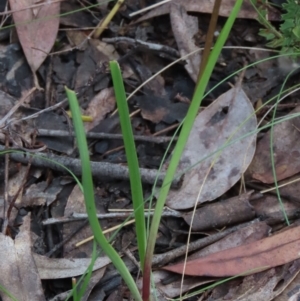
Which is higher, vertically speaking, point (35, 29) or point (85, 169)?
point (85, 169)

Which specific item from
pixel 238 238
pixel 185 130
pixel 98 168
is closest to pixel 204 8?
pixel 98 168

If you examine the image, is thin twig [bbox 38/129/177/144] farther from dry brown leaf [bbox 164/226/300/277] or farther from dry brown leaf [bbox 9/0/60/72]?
dry brown leaf [bbox 164/226/300/277]

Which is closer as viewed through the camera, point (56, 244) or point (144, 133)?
point (56, 244)

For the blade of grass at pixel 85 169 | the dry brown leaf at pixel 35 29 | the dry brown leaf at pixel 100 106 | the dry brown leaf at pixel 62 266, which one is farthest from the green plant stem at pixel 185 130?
the dry brown leaf at pixel 35 29

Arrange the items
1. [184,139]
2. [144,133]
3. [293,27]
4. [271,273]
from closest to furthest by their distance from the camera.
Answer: [184,139] < [271,273] < [293,27] < [144,133]

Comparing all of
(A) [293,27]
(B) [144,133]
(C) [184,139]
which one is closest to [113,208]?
(B) [144,133]

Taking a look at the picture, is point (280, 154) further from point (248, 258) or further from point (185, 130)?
point (185, 130)

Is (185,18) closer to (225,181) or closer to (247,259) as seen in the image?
(225,181)
